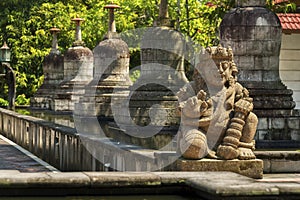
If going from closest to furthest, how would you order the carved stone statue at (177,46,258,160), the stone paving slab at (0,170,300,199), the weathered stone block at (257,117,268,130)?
the stone paving slab at (0,170,300,199) < the carved stone statue at (177,46,258,160) < the weathered stone block at (257,117,268,130)

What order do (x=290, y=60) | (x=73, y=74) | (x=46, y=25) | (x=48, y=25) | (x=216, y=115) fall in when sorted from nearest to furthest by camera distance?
(x=216, y=115), (x=290, y=60), (x=73, y=74), (x=48, y=25), (x=46, y=25)

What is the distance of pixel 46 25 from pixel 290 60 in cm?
2753

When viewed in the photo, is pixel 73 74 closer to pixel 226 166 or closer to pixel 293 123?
pixel 293 123

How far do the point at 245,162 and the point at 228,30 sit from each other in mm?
5994

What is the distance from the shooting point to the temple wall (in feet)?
76.7

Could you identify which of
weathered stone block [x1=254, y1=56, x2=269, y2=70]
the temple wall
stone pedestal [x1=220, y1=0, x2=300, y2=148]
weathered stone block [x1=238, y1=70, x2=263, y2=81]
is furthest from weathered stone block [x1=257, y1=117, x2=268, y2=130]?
the temple wall

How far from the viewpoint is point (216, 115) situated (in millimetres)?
11797

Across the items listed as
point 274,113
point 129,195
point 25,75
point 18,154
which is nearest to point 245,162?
point 129,195

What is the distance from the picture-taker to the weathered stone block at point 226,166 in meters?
11.2

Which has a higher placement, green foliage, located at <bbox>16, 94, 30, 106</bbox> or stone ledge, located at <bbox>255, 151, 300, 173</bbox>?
stone ledge, located at <bbox>255, 151, 300, 173</bbox>

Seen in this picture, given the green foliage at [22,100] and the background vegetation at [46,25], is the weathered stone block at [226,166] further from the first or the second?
the green foliage at [22,100]

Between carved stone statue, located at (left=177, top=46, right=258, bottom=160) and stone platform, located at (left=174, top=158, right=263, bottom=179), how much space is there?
75 millimetres

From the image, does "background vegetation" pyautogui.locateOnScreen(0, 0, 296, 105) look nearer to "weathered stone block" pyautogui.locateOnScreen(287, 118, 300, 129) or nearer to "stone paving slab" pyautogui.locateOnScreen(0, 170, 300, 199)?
"weathered stone block" pyautogui.locateOnScreen(287, 118, 300, 129)

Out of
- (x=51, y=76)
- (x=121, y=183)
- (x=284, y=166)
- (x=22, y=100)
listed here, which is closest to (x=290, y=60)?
(x=284, y=166)
